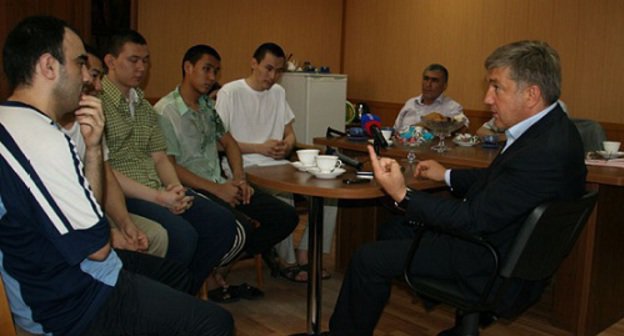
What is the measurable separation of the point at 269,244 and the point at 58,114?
1.69 metres

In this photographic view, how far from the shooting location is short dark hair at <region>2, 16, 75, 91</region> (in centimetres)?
159

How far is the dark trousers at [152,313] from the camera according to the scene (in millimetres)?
1604

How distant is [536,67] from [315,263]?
3.94ft

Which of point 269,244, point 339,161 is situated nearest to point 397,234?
point 339,161

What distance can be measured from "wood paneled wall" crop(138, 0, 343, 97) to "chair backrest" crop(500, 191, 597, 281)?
4438mm

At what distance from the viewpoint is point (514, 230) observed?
199 centimetres

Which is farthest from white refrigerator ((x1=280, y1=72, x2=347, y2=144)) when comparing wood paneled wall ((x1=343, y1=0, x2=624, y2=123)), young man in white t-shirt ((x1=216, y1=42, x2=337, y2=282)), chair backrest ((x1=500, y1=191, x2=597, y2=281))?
chair backrest ((x1=500, y1=191, x2=597, y2=281))

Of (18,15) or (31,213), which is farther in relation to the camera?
(18,15)

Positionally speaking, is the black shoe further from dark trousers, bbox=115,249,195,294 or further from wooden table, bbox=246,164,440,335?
dark trousers, bbox=115,249,195,294

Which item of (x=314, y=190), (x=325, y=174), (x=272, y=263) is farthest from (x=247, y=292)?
(x=314, y=190)

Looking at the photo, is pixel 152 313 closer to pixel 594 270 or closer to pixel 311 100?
pixel 594 270

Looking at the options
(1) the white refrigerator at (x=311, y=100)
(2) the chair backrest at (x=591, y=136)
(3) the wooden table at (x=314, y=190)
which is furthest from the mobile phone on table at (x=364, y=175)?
(1) the white refrigerator at (x=311, y=100)

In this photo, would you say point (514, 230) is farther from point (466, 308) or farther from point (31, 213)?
point (31, 213)

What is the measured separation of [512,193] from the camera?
1915mm
